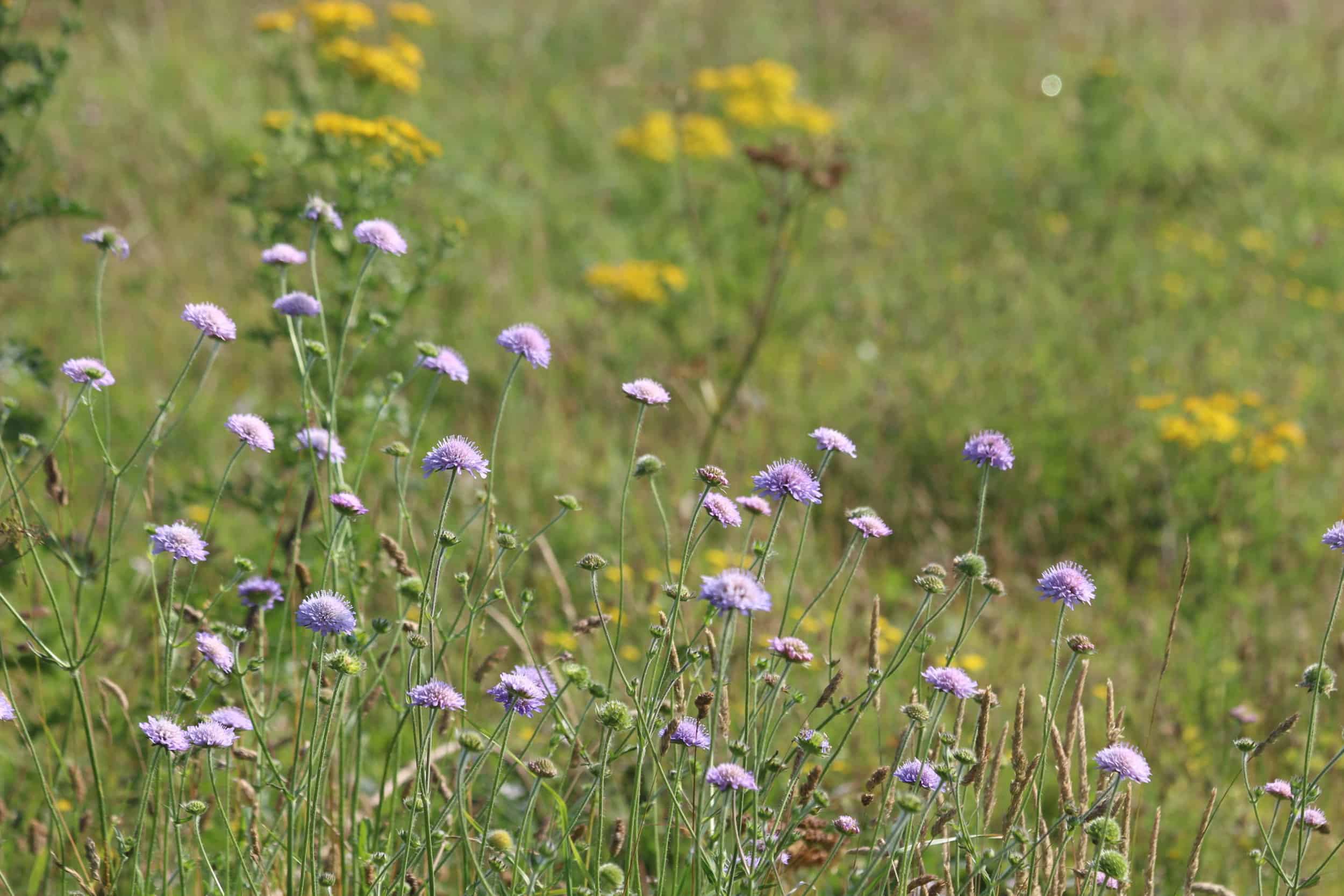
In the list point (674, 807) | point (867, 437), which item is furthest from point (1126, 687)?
point (674, 807)

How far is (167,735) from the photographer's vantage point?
5.30 feet

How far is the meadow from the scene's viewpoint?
1.84 metres

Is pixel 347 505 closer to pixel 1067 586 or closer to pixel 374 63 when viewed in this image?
pixel 1067 586

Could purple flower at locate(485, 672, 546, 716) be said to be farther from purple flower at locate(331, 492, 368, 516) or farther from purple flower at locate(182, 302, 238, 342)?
purple flower at locate(182, 302, 238, 342)

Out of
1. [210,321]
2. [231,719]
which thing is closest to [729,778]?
[231,719]

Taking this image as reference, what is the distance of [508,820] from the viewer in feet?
8.73

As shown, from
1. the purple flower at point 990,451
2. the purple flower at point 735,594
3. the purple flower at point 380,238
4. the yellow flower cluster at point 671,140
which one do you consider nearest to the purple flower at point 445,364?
the purple flower at point 380,238

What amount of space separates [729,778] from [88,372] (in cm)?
117

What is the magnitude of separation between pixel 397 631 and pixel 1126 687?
2.26 metres

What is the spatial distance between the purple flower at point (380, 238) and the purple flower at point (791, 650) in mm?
930

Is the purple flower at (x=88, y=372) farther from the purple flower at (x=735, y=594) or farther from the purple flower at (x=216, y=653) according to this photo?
the purple flower at (x=735, y=594)

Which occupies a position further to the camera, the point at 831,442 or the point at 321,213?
the point at 321,213

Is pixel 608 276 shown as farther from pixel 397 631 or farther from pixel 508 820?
pixel 397 631

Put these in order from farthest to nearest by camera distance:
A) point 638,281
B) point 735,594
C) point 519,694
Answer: point 638,281 → point 519,694 → point 735,594
